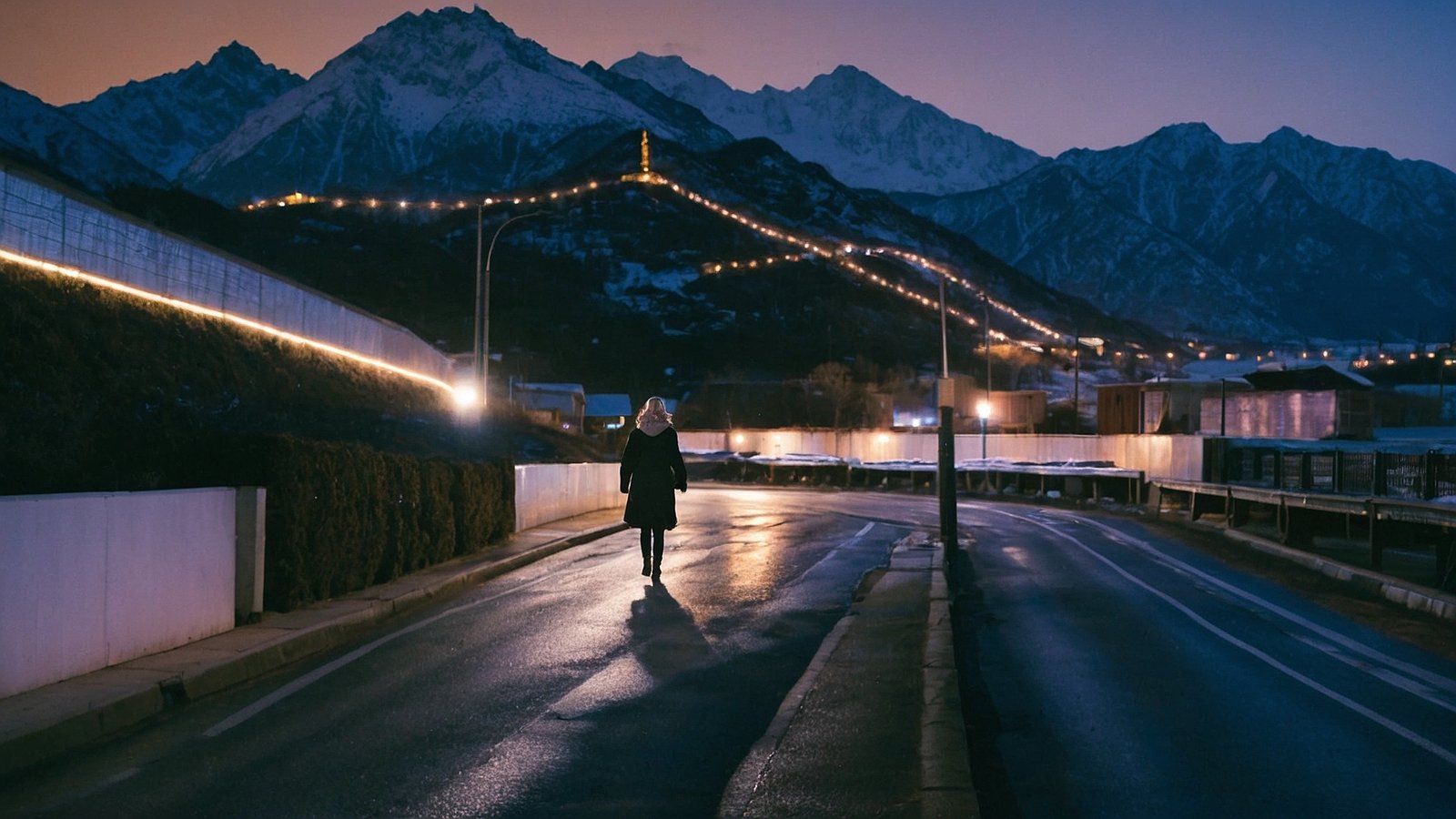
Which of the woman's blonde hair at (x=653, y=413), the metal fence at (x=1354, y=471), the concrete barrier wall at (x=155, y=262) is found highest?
the concrete barrier wall at (x=155, y=262)

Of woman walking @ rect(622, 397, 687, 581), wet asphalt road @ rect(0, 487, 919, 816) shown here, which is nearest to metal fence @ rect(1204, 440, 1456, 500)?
wet asphalt road @ rect(0, 487, 919, 816)

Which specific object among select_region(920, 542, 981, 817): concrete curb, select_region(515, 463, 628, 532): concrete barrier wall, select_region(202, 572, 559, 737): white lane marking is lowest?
select_region(202, 572, 559, 737): white lane marking


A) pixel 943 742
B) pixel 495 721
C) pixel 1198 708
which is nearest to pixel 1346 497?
pixel 1198 708

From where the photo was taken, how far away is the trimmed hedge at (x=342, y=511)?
11148mm

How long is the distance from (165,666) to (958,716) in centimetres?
578

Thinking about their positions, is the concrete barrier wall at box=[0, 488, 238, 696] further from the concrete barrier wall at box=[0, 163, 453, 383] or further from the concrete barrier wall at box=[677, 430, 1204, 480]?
the concrete barrier wall at box=[677, 430, 1204, 480]

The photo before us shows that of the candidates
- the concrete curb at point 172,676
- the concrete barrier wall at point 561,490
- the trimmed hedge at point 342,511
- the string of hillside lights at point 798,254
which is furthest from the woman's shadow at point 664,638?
the string of hillside lights at point 798,254

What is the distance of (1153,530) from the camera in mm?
29422

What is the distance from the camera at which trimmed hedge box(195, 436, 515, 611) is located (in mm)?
11148

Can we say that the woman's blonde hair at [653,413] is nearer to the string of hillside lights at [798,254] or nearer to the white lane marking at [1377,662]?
the white lane marking at [1377,662]

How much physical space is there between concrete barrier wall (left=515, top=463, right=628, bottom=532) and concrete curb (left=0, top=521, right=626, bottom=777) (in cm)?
963

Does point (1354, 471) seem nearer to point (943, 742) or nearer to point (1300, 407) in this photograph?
point (943, 742)

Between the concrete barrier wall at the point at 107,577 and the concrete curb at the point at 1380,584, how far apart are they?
12631 millimetres

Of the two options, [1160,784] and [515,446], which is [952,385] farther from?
[515,446]
